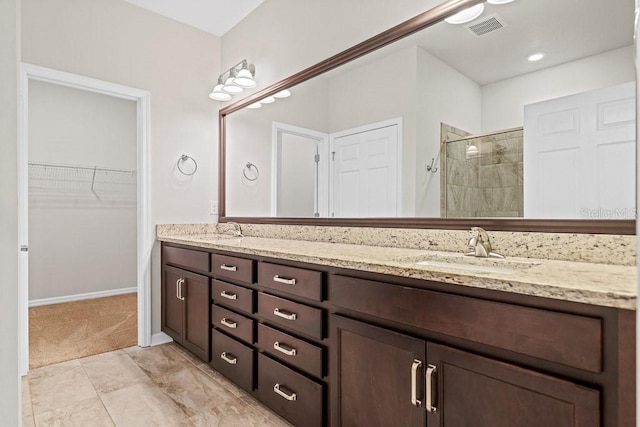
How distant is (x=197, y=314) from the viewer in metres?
2.33

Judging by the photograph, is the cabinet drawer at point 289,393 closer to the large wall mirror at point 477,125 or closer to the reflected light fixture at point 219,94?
the large wall mirror at point 477,125

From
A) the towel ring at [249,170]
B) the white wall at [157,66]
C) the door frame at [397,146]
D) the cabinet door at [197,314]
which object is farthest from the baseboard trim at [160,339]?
the door frame at [397,146]

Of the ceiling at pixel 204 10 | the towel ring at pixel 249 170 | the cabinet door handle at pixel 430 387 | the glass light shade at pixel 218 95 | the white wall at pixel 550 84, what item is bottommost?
the cabinet door handle at pixel 430 387

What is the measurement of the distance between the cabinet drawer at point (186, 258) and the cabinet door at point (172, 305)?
0.23ft

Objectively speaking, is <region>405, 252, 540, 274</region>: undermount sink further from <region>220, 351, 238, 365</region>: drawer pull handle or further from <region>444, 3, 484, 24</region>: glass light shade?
<region>220, 351, 238, 365</region>: drawer pull handle

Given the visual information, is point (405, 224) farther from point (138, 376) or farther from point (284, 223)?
point (138, 376)

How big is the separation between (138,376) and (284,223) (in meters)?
1.31

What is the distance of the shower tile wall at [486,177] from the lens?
58.1 inches

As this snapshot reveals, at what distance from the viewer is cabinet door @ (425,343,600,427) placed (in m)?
0.85

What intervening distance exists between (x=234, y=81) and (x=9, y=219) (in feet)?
8.74

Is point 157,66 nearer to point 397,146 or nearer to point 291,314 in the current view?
point 397,146

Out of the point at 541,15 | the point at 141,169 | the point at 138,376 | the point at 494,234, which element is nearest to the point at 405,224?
the point at 494,234

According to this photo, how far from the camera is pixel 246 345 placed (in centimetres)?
190

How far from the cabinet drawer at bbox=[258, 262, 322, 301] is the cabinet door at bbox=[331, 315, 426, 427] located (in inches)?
5.8
